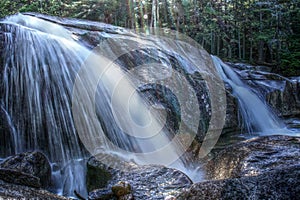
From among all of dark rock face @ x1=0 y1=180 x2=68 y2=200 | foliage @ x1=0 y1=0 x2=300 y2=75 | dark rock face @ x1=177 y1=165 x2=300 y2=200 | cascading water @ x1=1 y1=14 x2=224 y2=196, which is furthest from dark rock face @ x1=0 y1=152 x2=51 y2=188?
foliage @ x1=0 y1=0 x2=300 y2=75

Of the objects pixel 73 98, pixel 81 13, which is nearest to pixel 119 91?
pixel 73 98

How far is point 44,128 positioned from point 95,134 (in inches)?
46.3

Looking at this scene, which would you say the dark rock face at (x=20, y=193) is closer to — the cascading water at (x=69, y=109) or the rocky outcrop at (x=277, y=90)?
the cascading water at (x=69, y=109)

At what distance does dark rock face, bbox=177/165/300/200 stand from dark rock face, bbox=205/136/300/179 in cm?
139

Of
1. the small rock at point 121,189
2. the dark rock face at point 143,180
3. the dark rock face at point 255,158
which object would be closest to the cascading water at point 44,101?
the dark rock face at point 143,180

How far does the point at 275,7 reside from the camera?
2491cm

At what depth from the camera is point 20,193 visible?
3.17 meters

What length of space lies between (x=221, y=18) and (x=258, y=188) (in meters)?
25.5

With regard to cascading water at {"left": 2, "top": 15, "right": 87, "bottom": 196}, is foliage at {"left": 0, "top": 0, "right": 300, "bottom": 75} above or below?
above

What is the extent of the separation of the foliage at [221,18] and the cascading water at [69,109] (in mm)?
15417

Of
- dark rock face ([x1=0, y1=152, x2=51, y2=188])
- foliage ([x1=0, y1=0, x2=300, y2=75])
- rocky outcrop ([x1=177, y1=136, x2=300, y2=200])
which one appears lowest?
dark rock face ([x1=0, y1=152, x2=51, y2=188])

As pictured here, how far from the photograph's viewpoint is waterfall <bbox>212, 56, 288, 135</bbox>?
11805 millimetres

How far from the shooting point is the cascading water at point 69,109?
6.79m

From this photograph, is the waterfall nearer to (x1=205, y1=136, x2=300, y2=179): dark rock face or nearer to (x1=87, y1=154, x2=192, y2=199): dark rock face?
(x1=205, y1=136, x2=300, y2=179): dark rock face
